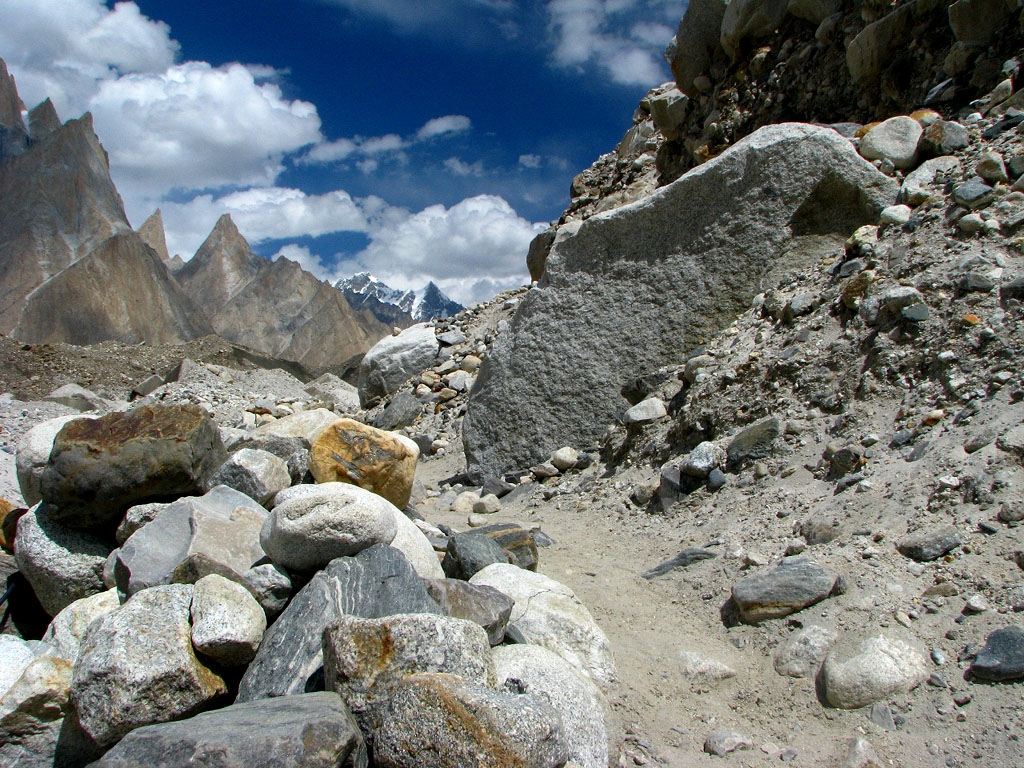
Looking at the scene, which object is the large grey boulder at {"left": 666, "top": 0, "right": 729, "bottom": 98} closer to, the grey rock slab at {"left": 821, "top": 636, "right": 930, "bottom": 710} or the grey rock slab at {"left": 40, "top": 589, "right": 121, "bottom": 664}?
the grey rock slab at {"left": 821, "top": 636, "right": 930, "bottom": 710}

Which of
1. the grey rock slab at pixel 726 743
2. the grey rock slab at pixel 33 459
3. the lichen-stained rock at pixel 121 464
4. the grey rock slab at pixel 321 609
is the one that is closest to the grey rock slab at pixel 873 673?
the grey rock slab at pixel 726 743

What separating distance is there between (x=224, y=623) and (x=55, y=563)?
144 centimetres

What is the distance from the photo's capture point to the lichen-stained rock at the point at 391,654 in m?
2.16

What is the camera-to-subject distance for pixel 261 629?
2.63 m

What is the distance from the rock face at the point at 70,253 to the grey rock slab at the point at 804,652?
52.5 m

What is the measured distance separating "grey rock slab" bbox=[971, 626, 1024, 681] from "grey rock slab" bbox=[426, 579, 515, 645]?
5.19 ft

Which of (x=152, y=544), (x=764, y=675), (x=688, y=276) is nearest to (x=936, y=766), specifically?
(x=764, y=675)

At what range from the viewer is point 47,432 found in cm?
436

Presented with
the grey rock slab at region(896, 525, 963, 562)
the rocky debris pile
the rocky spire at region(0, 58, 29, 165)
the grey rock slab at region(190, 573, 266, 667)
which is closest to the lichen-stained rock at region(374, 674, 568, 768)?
the rocky debris pile

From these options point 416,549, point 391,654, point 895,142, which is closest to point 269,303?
point 895,142

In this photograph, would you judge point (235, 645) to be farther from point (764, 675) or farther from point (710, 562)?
point (710, 562)

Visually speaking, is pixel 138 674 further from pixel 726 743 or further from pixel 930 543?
pixel 930 543

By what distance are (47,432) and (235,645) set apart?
8.88ft

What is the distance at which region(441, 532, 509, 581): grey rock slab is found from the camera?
3510 millimetres
